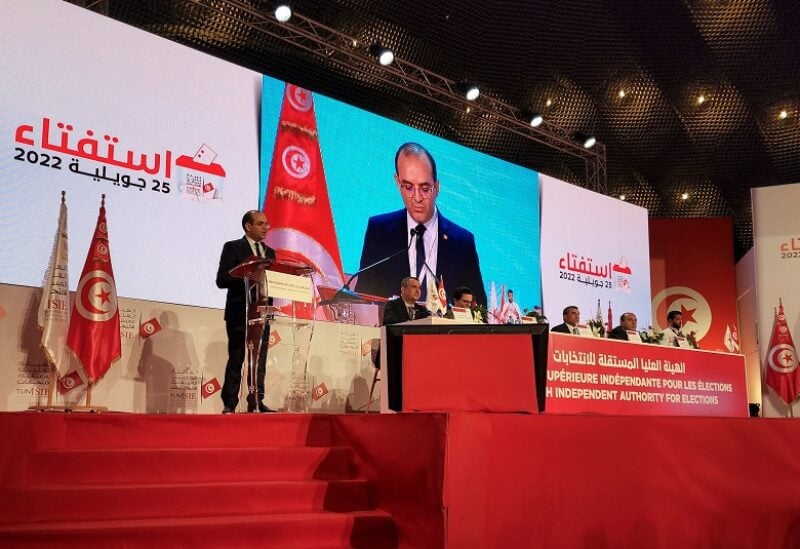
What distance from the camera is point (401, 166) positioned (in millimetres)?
7160

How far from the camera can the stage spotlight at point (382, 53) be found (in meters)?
7.18

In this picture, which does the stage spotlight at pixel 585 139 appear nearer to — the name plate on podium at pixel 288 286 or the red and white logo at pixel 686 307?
the red and white logo at pixel 686 307

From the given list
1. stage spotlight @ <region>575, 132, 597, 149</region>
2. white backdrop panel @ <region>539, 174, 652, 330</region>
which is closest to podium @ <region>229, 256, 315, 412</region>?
white backdrop panel @ <region>539, 174, 652, 330</region>

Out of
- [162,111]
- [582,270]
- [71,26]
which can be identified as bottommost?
[582,270]

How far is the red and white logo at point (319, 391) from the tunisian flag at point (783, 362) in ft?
17.6

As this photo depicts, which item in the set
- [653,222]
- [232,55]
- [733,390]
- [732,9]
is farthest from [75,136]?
[653,222]

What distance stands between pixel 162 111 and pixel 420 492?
372cm

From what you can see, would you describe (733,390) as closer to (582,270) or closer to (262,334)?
(582,270)

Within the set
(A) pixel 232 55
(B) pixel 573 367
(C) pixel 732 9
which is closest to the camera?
(B) pixel 573 367

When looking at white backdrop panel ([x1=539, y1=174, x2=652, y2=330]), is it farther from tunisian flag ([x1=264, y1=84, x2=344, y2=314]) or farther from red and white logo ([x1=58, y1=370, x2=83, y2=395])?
red and white logo ([x1=58, y1=370, x2=83, y2=395])

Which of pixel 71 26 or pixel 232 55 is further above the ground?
pixel 232 55

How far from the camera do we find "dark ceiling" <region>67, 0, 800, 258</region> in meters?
7.16

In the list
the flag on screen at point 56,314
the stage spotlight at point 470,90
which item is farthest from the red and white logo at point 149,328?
the stage spotlight at point 470,90

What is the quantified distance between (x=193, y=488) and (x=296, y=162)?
385cm
